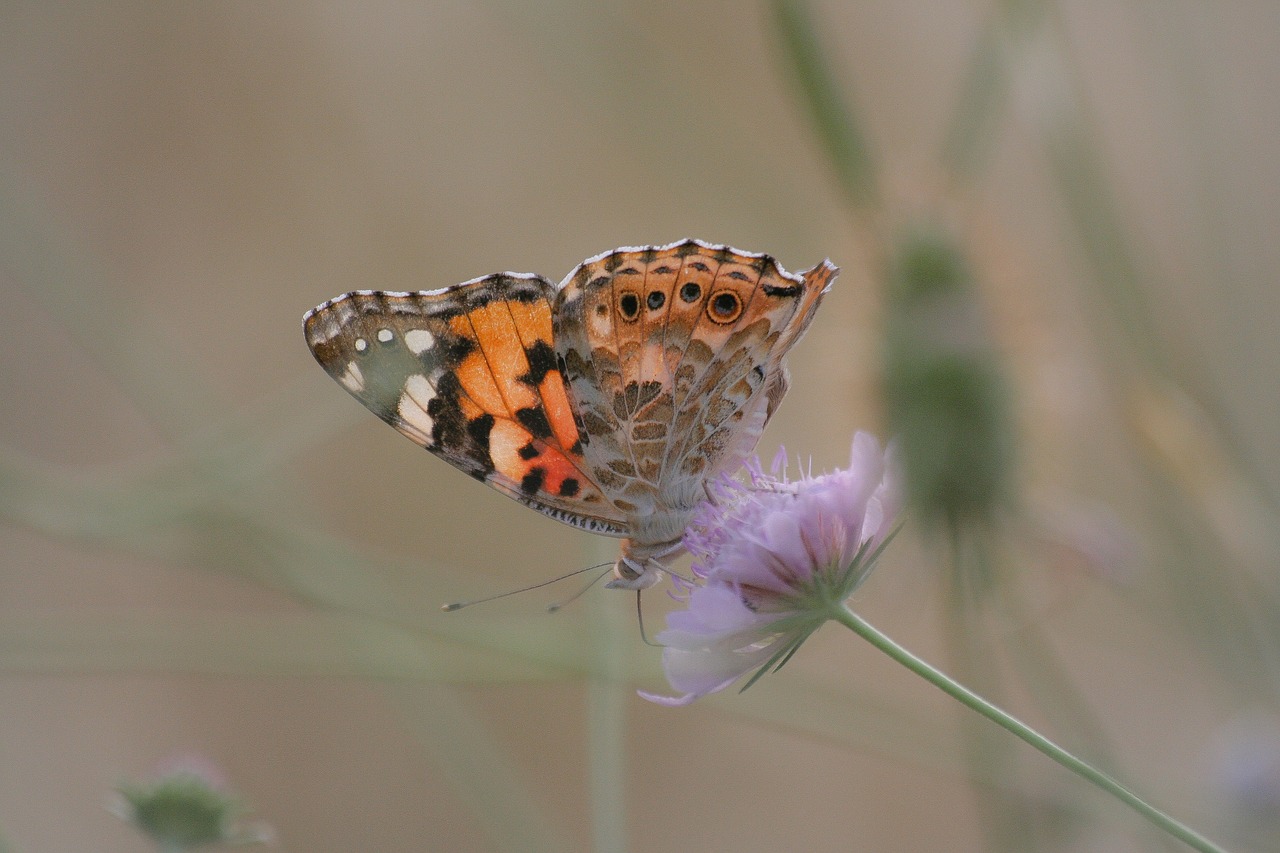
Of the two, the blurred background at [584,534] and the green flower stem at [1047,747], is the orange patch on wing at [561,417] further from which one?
the green flower stem at [1047,747]

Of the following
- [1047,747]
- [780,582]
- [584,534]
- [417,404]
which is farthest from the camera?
[584,534]

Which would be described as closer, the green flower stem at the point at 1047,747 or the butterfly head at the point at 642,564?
the green flower stem at the point at 1047,747

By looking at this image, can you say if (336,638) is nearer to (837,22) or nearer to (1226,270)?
(1226,270)

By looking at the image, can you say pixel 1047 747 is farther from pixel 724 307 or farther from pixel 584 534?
pixel 584 534

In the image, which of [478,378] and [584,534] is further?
[584,534]

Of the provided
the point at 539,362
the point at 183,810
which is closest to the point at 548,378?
the point at 539,362

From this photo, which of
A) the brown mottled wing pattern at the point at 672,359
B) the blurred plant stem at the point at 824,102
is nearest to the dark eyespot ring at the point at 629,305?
the brown mottled wing pattern at the point at 672,359

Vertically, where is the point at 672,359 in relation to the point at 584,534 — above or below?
below
